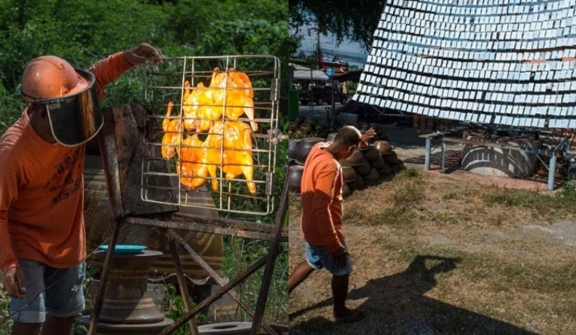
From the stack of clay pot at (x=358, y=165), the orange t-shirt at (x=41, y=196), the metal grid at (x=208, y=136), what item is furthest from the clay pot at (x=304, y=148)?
the orange t-shirt at (x=41, y=196)

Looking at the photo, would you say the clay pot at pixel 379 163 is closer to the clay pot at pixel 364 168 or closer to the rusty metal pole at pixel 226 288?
the clay pot at pixel 364 168

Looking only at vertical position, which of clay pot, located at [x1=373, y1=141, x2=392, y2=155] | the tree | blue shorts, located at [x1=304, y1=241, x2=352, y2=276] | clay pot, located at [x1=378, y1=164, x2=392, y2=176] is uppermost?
the tree

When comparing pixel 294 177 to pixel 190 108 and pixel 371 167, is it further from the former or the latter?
pixel 190 108

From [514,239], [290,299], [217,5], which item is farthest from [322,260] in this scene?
[217,5]

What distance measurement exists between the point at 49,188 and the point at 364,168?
4.44 feet

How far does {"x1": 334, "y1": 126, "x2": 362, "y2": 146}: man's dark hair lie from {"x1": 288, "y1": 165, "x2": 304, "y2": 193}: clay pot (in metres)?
0.18

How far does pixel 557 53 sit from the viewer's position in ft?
11.2

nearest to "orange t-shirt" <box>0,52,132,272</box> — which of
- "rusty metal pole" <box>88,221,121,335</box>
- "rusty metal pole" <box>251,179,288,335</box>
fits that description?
"rusty metal pole" <box>88,221,121,335</box>

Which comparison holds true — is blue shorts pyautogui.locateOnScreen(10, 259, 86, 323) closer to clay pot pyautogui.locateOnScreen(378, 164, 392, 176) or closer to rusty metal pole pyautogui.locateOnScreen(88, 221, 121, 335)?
rusty metal pole pyautogui.locateOnScreen(88, 221, 121, 335)

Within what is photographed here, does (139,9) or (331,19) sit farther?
(139,9)

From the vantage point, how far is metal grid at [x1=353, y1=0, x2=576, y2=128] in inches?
134

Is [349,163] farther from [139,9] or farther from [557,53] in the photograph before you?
[139,9]

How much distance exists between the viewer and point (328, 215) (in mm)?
3605

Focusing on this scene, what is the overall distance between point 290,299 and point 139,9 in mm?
9348
